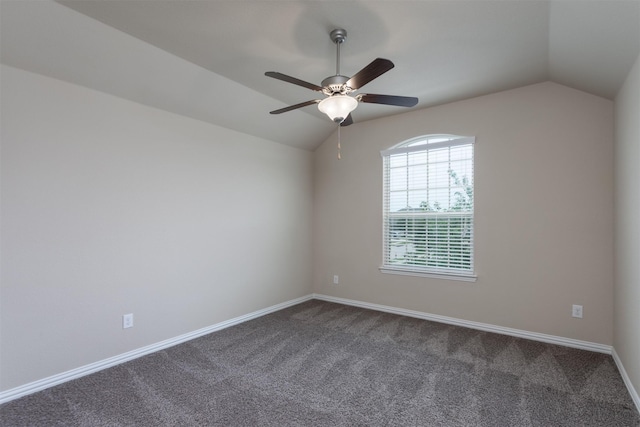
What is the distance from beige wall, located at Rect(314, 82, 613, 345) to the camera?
3004mm

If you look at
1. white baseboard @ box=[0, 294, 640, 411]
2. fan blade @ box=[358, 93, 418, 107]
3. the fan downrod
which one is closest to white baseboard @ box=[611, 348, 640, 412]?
white baseboard @ box=[0, 294, 640, 411]

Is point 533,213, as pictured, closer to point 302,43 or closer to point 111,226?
point 302,43

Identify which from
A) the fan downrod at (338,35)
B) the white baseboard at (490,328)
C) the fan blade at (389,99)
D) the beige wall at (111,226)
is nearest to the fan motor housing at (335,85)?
the fan blade at (389,99)

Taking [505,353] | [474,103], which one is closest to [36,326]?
[505,353]

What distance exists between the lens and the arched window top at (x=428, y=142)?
12.4 ft

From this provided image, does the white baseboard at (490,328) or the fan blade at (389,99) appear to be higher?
the fan blade at (389,99)

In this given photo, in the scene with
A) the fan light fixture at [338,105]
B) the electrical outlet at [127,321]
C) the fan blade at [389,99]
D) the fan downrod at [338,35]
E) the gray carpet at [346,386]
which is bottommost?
the gray carpet at [346,386]

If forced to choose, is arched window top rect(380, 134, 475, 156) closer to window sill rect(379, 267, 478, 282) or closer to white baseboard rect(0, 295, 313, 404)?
window sill rect(379, 267, 478, 282)

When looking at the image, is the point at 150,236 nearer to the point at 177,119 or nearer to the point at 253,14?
the point at 177,119

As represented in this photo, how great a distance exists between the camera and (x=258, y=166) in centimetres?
427

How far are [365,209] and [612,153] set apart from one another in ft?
8.89

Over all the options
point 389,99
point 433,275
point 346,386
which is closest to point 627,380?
point 433,275

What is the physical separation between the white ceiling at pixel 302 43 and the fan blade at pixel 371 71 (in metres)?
0.48

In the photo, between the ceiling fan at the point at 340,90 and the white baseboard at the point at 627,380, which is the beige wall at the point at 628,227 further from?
the ceiling fan at the point at 340,90
